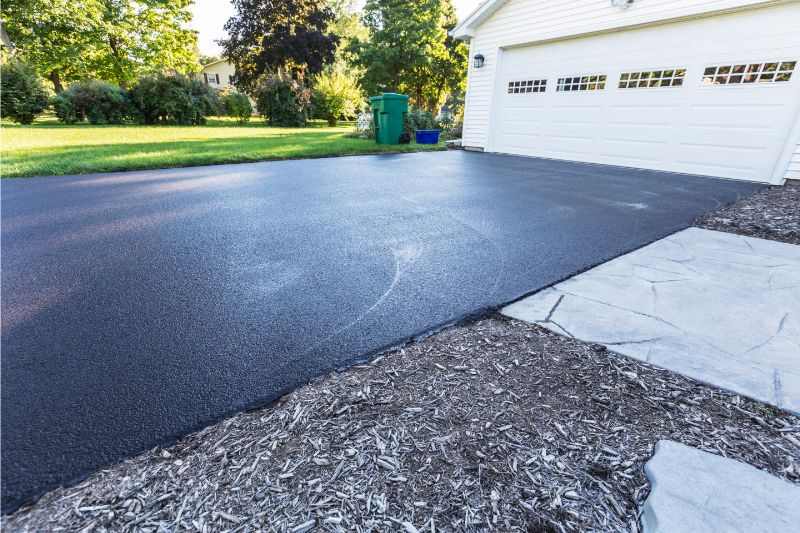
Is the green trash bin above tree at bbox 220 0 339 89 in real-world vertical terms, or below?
below

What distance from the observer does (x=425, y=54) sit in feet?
59.4

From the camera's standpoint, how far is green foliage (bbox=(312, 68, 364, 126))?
60.1ft

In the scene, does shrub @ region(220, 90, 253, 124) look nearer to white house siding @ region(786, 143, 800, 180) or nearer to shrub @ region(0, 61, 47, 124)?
shrub @ region(0, 61, 47, 124)

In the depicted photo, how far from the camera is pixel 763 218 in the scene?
12.7ft

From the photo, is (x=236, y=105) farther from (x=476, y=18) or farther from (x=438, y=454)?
(x=438, y=454)

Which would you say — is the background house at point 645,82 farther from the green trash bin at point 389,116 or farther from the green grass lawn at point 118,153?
the green grass lawn at point 118,153

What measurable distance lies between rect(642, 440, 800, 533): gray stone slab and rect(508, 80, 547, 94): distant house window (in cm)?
859

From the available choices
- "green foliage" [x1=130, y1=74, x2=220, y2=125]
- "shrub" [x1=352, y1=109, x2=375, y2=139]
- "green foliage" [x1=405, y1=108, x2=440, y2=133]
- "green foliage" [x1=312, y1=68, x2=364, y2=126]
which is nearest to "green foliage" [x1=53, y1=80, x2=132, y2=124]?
"green foliage" [x1=130, y1=74, x2=220, y2=125]

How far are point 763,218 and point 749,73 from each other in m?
3.36

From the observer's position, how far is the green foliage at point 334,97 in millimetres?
18328

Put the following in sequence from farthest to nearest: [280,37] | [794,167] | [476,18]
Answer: [280,37]
[476,18]
[794,167]

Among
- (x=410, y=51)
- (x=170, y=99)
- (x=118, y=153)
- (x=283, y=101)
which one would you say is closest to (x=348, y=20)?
(x=410, y=51)

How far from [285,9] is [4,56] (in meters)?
13.7

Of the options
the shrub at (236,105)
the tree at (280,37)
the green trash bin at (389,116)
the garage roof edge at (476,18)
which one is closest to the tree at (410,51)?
the tree at (280,37)
